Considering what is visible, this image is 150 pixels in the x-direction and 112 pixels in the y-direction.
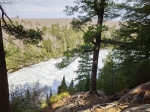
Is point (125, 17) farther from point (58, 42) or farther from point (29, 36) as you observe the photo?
point (58, 42)

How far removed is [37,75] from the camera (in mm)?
50500

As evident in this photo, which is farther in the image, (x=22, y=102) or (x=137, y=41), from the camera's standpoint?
(x=137, y=41)

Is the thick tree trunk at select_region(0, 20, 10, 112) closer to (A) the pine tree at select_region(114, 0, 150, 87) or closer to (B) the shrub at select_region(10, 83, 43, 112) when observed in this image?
(B) the shrub at select_region(10, 83, 43, 112)

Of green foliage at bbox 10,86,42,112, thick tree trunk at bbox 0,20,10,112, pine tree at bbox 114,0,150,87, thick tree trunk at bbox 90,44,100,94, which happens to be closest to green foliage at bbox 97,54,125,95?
pine tree at bbox 114,0,150,87

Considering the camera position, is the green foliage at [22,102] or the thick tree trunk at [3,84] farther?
the green foliage at [22,102]

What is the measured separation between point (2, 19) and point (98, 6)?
25.4 feet

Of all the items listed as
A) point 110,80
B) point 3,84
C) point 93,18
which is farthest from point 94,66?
point 110,80

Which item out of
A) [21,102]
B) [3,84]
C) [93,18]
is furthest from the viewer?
[93,18]

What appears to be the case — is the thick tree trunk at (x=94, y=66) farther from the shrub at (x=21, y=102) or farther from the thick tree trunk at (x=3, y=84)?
the thick tree trunk at (x=3, y=84)

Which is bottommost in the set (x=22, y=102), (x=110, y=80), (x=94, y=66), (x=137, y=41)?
(x=110, y=80)

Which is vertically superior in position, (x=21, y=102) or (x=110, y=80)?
(x=21, y=102)

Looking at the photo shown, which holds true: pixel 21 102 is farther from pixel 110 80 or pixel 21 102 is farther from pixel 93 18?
pixel 110 80

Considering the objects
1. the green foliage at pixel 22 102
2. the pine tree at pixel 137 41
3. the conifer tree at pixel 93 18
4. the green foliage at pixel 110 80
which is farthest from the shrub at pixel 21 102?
the green foliage at pixel 110 80

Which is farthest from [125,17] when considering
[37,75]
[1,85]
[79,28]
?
[37,75]
